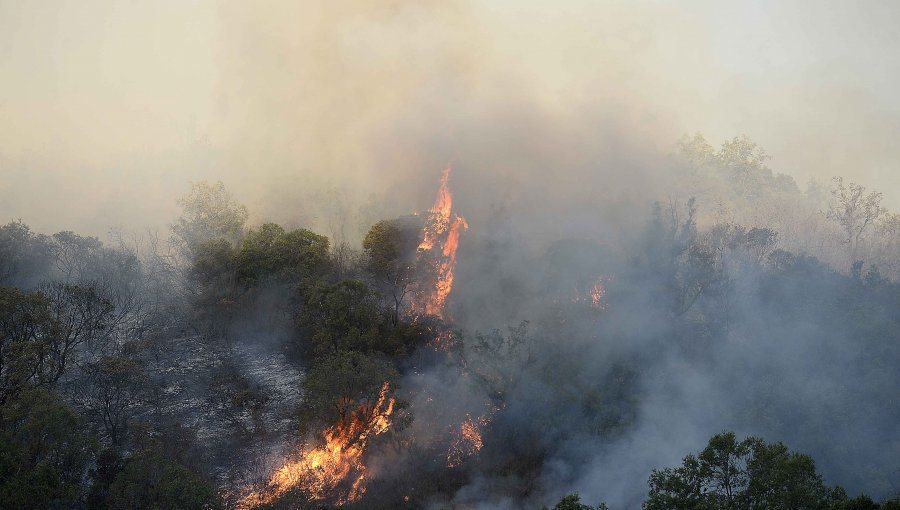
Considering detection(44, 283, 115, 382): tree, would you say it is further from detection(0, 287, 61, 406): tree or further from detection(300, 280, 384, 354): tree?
detection(300, 280, 384, 354): tree

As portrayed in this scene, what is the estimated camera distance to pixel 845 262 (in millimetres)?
63156

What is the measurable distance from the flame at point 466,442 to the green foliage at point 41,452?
20160 millimetres

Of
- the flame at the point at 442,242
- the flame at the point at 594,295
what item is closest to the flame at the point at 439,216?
the flame at the point at 442,242

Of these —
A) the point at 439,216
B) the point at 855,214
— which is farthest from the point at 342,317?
the point at 855,214

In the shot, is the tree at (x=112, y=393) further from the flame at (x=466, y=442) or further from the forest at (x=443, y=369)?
the flame at (x=466, y=442)

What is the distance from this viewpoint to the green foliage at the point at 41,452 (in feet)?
85.5

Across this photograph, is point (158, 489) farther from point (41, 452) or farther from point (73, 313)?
point (73, 313)

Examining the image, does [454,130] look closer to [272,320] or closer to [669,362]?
[272,320]

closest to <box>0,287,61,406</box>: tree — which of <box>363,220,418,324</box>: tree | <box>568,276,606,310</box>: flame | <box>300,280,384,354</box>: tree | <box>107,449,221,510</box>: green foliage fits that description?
<box>107,449,221,510</box>: green foliage

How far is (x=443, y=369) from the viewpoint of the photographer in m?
44.8

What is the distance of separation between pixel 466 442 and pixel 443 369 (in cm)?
628

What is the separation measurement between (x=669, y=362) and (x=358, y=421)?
23.4m

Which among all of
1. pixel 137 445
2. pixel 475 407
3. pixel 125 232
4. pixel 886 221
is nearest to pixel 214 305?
pixel 137 445

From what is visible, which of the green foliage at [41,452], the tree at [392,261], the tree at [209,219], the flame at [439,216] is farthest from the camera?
the tree at [209,219]
